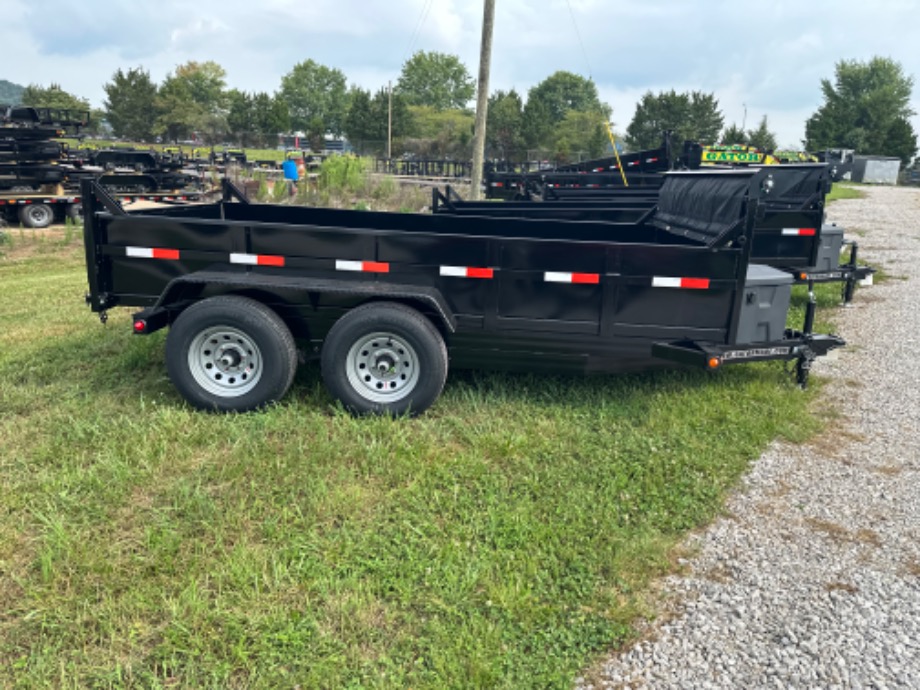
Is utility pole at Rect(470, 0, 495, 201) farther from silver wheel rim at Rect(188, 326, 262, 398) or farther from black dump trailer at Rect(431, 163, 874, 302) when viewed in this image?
silver wheel rim at Rect(188, 326, 262, 398)

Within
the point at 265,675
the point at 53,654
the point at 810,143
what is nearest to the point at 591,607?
the point at 265,675

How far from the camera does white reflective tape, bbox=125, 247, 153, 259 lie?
445 cm

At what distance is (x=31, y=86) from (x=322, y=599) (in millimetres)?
78068

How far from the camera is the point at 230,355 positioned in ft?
14.3

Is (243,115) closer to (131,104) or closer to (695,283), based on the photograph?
(131,104)

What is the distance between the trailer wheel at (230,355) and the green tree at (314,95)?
94.1 metres

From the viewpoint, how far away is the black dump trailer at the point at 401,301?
4.22m

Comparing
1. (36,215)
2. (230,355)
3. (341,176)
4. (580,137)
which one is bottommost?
(36,215)

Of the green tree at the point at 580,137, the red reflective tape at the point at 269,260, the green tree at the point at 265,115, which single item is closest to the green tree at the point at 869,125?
the green tree at the point at 580,137

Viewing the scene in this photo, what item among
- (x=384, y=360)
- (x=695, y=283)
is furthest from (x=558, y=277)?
(x=384, y=360)

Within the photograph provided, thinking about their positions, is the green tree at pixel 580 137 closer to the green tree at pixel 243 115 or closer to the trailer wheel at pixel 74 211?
the green tree at pixel 243 115

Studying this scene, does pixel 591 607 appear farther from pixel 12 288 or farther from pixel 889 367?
pixel 12 288

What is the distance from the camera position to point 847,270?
26.7ft

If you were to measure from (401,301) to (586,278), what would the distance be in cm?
117
